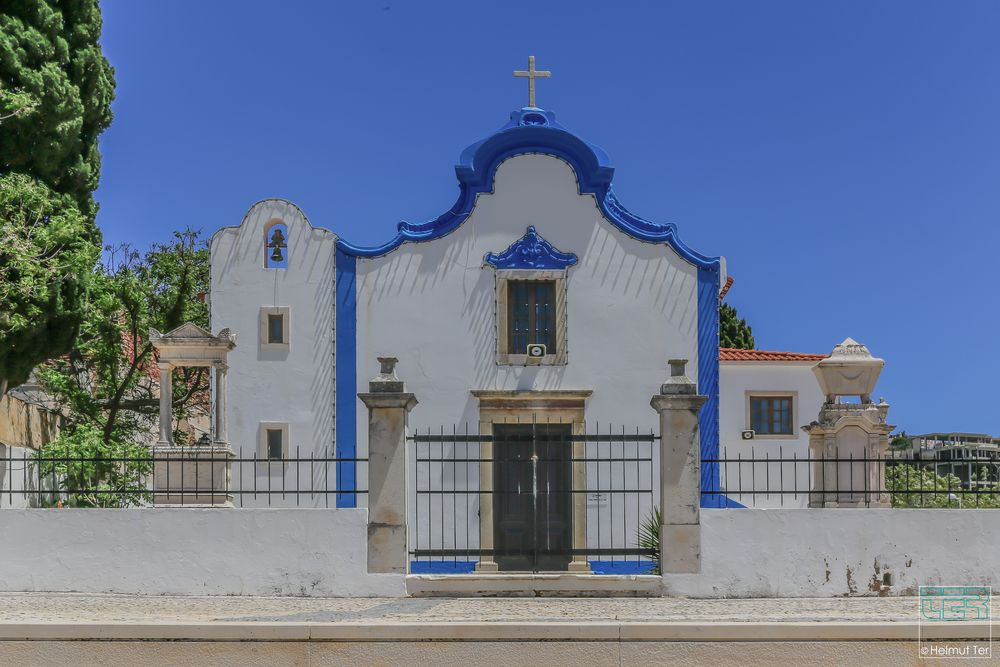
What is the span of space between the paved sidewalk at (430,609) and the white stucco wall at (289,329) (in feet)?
19.9

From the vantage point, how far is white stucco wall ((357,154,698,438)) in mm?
19906

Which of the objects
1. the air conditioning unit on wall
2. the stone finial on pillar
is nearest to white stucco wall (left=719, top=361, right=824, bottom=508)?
the air conditioning unit on wall

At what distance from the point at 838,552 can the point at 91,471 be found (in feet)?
43.7

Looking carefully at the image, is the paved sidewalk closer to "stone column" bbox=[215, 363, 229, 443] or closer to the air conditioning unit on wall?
"stone column" bbox=[215, 363, 229, 443]

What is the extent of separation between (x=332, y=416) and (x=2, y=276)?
17.5ft

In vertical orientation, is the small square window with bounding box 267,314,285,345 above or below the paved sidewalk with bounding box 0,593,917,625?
above

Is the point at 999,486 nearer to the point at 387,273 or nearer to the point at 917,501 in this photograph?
the point at 917,501

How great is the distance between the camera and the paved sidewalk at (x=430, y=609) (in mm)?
11508

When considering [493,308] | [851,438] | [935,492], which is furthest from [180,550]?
[935,492]

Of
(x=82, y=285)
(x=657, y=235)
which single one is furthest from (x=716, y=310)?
(x=82, y=285)

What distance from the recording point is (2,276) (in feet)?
56.3

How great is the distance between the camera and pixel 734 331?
36000mm

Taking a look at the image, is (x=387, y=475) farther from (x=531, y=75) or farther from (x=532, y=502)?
(x=531, y=75)

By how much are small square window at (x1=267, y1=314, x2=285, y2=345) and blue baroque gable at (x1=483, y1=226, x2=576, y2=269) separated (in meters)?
3.38
